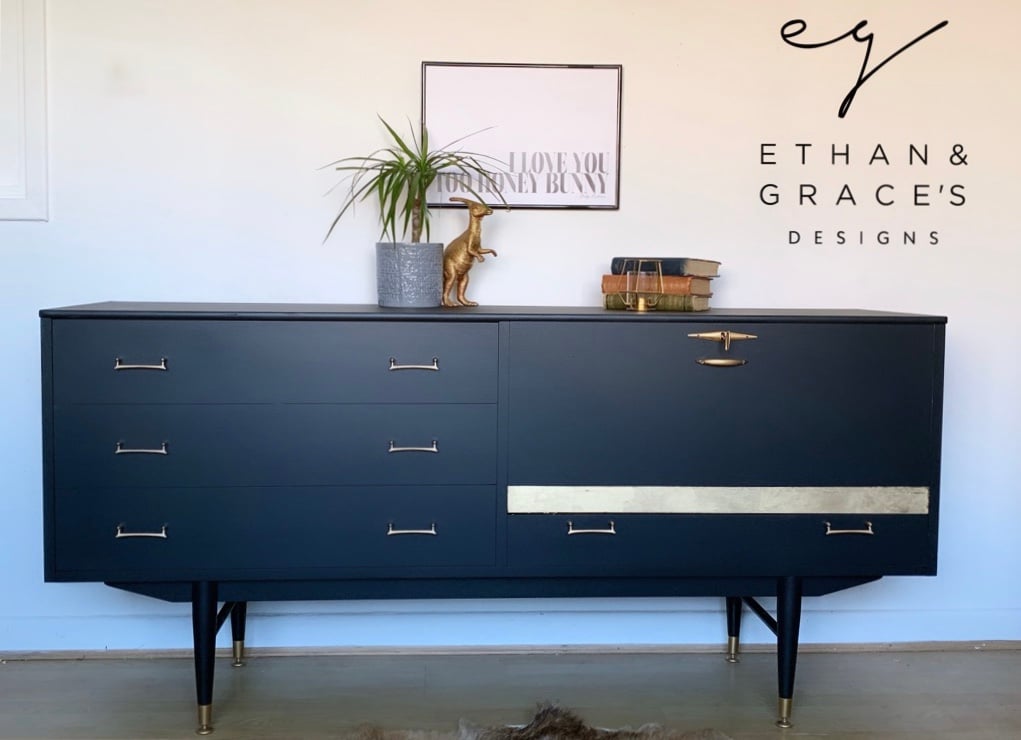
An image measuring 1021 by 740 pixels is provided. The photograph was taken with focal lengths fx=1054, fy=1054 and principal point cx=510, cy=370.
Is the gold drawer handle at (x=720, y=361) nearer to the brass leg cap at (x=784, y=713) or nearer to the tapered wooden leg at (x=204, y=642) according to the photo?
the brass leg cap at (x=784, y=713)

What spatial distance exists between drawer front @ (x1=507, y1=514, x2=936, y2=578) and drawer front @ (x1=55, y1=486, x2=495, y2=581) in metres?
0.13

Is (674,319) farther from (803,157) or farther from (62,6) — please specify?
(62,6)

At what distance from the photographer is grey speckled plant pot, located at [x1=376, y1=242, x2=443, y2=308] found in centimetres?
248

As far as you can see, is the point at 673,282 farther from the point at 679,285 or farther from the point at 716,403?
the point at 716,403

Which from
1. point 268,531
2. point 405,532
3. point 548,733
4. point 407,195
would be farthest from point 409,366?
point 548,733

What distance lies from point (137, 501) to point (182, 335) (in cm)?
37

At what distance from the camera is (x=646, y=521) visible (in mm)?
2318

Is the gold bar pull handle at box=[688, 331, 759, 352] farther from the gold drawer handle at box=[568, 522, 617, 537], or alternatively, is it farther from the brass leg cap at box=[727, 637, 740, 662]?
the brass leg cap at box=[727, 637, 740, 662]

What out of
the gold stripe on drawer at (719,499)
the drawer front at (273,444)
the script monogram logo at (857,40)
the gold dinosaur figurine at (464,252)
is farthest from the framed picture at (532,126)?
the gold stripe on drawer at (719,499)

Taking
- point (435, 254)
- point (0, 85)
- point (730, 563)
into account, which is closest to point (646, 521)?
point (730, 563)

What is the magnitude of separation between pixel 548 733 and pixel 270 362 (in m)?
1.01

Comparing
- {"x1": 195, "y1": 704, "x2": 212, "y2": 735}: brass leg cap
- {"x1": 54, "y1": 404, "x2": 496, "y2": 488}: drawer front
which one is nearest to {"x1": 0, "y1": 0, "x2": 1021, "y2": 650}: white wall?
{"x1": 195, "y1": 704, "x2": 212, "y2": 735}: brass leg cap

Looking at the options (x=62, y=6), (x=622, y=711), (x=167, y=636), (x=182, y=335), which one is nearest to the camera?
(x=182, y=335)

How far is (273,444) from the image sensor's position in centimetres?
226
